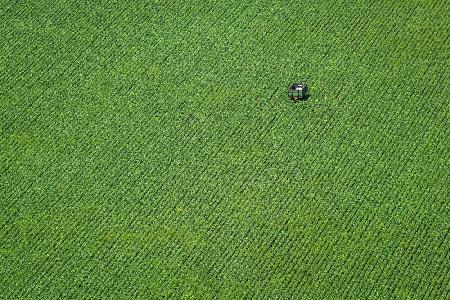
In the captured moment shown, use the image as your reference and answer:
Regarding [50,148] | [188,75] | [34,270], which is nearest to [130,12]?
[188,75]

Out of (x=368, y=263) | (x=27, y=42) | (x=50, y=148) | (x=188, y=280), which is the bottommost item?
(x=368, y=263)

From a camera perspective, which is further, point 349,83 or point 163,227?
point 349,83

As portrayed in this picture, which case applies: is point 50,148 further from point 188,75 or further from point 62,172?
point 188,75

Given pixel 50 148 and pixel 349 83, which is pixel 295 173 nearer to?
pixel 349 83

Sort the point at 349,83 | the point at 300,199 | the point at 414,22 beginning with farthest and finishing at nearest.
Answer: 1. the point at 414,22
2. the point at 349,83
3. the point at 300,199

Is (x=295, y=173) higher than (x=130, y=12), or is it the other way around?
(x=130, y=12)

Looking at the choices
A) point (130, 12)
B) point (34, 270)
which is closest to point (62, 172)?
point (34, 270)

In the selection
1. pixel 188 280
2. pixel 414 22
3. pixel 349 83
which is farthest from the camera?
pixel 414 22
